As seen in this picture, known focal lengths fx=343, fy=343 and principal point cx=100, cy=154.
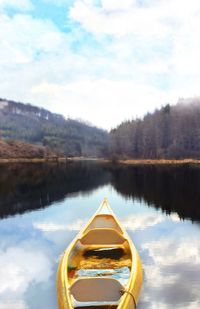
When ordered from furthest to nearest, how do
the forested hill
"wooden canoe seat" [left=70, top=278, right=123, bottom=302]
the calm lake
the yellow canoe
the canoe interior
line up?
1. the forested hill
2. the canoe interior
3. the calm lake
4. "wooden canoe seat" [left=70, top=278, right=123, bottom=302]
5. the yellow canoe

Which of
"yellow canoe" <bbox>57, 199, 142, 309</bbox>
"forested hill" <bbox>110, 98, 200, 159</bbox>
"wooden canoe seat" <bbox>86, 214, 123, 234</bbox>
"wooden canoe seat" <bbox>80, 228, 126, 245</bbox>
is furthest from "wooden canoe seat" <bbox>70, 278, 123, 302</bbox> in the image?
"forested hill" <bbox>110, 98, 200, 159</bbox>

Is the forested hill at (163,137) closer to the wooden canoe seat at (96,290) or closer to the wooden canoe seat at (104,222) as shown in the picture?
the wooden canoe seat at (104,222)

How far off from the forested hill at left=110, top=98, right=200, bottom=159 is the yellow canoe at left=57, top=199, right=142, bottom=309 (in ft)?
421

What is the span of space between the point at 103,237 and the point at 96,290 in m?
8.38

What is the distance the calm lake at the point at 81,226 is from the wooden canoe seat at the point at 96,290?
2.00m

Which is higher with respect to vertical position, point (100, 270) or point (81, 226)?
point (100, 270)

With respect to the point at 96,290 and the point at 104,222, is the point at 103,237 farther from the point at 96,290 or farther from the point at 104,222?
the point at 96,290

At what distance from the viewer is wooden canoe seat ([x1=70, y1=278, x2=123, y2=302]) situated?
13363mm

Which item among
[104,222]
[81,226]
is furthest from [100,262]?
[81,226]

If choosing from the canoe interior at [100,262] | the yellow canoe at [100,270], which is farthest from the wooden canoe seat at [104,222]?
the canoe interior at [100,262]

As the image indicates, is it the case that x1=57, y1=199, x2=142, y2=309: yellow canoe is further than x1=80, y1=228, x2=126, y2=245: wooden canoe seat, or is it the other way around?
x1=80, y1=228, x2=126, y2=245: wooden canoe seat

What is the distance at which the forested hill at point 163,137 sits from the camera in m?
155

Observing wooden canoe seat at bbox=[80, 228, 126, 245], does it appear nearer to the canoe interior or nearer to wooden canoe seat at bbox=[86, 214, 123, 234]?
the canoe interior

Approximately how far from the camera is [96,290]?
535 inches
